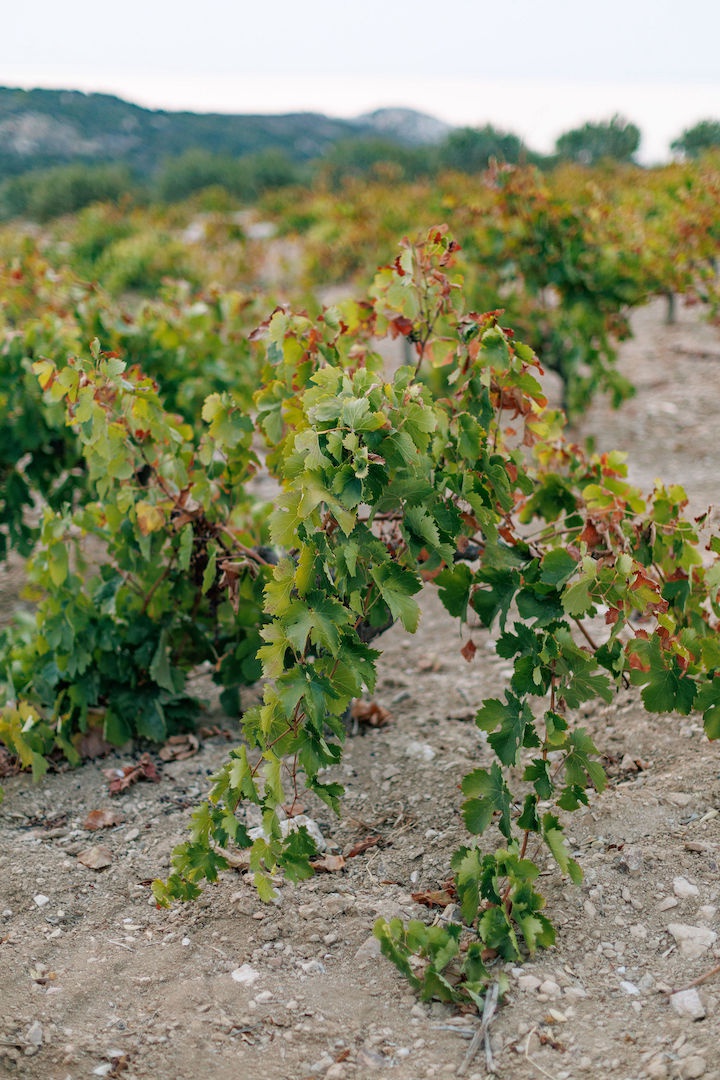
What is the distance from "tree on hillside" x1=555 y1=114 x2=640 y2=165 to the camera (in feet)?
73.2

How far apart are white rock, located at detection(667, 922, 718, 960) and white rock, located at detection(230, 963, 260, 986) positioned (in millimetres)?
883

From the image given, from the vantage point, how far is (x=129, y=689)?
2979 millimetres

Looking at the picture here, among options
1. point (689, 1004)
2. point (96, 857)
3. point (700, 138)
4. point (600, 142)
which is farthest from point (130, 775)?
point (600, 142)

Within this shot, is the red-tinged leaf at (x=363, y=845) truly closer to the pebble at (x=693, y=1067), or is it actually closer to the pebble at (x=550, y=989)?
the pebble at (x=550, y=989)

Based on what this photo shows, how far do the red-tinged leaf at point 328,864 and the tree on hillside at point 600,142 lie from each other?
2226 centimetres

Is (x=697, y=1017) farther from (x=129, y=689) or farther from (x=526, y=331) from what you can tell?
(x=526, y=331)

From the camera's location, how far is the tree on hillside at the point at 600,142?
2233 centimetres

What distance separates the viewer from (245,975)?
6.48 feet

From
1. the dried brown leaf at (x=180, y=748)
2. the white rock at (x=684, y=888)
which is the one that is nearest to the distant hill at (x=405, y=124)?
the dried brown leaf at (x=180, y=748)

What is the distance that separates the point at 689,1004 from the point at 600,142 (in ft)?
82.5

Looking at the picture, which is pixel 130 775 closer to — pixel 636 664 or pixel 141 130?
pixel 636 664

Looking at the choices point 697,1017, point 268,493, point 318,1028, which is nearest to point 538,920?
point 697,1017

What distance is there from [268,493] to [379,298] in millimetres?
3357

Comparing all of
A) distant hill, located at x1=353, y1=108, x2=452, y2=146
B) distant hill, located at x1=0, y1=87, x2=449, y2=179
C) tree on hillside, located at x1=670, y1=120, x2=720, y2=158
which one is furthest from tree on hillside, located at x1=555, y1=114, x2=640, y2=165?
distant hill, located at x1=353, y1=108, x2=452, y2=146
